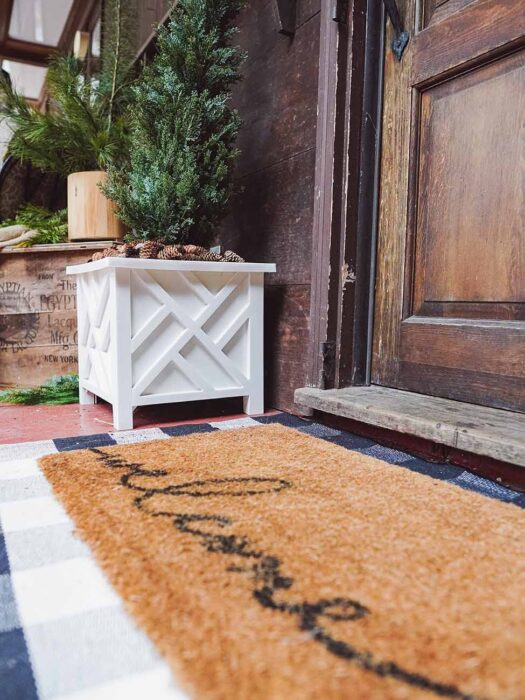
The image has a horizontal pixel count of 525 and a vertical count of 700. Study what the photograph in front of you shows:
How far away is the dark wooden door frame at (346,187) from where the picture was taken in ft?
4.53

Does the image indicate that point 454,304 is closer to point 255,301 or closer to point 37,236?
point 255,301

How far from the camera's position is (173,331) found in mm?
1465

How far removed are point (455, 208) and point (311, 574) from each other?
923mm

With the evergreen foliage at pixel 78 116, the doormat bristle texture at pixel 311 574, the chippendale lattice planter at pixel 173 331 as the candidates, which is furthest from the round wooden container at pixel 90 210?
the doormat bristle texture at pixel 311 574

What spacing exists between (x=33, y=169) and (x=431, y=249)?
1.94m

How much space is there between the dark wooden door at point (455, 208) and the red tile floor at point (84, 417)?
0.52 m

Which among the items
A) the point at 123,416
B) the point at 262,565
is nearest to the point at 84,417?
the point at 123,416

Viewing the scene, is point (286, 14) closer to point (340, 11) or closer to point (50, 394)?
point (340, 11)

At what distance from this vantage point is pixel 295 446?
116 cm

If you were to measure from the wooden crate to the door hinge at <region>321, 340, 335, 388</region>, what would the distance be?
3.45ft

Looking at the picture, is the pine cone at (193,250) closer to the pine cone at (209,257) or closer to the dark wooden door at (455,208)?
the pine cone at (209,257)

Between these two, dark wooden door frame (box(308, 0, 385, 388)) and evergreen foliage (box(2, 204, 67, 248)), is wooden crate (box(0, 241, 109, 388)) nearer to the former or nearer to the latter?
evergreen foliage (box(2, 204, 67, 248))

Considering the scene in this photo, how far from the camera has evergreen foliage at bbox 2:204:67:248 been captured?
2.04m

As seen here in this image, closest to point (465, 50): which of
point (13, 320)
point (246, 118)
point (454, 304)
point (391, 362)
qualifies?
point (454, 304)
